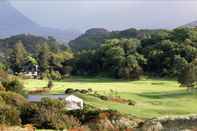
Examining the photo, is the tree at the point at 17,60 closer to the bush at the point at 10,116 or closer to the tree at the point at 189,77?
the tree at the point at 189,77

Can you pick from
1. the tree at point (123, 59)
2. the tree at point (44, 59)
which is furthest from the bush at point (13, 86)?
the tree at point (44, 59)

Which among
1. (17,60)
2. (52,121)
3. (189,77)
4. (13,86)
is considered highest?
(17,60)

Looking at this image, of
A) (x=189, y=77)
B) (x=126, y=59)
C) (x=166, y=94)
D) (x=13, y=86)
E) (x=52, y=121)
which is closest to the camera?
(x=52, y=121)

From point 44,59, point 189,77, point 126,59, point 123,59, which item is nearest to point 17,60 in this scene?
point 44,59

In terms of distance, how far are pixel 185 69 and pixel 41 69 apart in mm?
34581

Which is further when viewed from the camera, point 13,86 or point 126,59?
point 126,59

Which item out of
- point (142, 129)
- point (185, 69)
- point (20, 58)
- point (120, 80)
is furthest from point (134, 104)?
point (20, 58)

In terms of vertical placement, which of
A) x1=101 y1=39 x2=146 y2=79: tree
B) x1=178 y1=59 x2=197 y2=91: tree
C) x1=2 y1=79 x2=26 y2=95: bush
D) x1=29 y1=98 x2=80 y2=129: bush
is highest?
x1=101 y1=39 x2=146 y2=79: tree

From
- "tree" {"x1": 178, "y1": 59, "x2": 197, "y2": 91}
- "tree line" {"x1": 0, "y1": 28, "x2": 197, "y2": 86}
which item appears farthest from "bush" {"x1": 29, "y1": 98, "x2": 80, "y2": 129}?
"tree line" {"x1": 0, "y1": 28, "x2": 197, "y2": 86}

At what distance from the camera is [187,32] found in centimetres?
8438

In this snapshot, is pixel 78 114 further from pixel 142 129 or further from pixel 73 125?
pixel 142 129

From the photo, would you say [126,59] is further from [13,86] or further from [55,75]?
[13,86]

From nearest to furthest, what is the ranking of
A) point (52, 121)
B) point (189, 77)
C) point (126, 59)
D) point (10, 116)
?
1. point (52, 121)
2. point (10, 116)
3. point (189, 77)
4. point (126, 59)

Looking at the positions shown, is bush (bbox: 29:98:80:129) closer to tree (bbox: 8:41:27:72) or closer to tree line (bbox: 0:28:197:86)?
tree line (bbox: 0:28:197:86)
